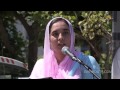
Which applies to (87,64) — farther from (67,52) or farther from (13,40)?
(13,40)

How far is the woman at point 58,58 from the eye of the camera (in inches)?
99.2

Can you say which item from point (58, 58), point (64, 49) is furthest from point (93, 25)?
point (64, 49)

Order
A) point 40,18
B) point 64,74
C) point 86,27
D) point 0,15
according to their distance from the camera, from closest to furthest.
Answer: point 64,74 → point 0,15 → point 40,18 → point 86,27

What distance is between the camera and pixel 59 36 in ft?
8.43

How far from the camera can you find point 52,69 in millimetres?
2590

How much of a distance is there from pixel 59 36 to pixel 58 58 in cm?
17

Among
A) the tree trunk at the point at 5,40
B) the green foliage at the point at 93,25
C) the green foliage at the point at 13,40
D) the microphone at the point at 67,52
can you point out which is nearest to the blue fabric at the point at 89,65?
the microphone at the point at 67,52

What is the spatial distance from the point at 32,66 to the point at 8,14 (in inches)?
23.6

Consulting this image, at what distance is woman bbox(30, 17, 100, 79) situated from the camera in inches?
99.2

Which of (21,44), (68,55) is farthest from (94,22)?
(68,55)

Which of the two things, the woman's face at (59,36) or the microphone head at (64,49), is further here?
the woman's face at (59,36)

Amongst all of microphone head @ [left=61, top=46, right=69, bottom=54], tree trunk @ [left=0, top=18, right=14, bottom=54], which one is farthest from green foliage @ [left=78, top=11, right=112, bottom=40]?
microphone head @ [left=61, top=46, right=69, bottom=54]

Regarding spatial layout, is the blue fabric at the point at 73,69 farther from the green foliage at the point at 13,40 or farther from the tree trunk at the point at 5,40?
the tree trunk at the point at 5,40

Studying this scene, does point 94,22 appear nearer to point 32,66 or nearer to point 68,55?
point 32,66
